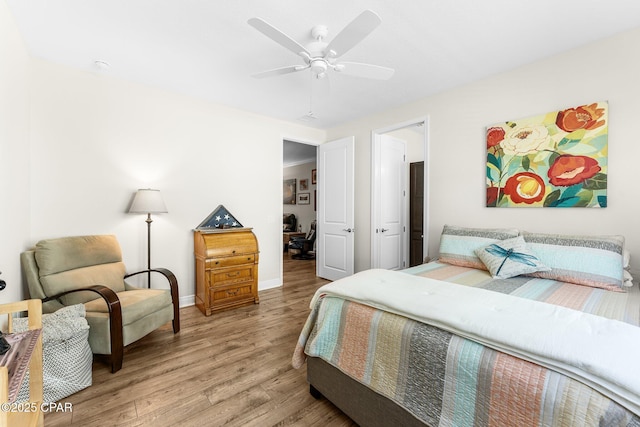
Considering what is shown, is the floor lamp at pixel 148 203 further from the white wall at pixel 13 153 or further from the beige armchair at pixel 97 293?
the white wall at pixel 13 153

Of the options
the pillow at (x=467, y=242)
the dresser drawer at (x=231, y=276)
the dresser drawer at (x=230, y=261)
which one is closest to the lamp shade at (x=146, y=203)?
the dresser drawer at (x=230, y=261)

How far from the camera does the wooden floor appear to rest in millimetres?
1606

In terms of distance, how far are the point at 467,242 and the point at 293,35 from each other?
2375 millimetres

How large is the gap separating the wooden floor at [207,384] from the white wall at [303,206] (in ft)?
15.2

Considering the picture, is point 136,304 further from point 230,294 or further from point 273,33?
point 273,33

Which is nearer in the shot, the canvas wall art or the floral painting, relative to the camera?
the floral painting

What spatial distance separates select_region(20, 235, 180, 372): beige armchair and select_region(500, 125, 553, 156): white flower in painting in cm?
358

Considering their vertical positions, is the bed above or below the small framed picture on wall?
below

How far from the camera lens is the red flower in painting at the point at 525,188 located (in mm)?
2568

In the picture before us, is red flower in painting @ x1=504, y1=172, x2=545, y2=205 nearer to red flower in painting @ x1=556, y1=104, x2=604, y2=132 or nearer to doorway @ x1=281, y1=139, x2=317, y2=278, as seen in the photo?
red flower in painting @ x1=556, y1=104, x2=604, y2=132

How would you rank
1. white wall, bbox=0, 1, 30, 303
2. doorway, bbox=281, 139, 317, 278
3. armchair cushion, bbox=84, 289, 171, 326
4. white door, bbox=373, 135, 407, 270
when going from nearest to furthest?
white wall, bbox=0, 1, 30, 303 < armchair cushion, bbox=84, 289, 171, 326 < white door, bbox=373, 135, 407, 270 < doorway, bbox=281, 139, 317, 278

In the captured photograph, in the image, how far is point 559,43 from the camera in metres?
2.29

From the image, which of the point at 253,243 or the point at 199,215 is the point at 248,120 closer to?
the point at 199,215

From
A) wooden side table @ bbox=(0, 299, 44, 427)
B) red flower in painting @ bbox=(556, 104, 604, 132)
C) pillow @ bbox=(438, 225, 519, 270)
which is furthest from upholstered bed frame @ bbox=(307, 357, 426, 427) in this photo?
red flower in painting @ bbox=(556, 104, 604, 132)
